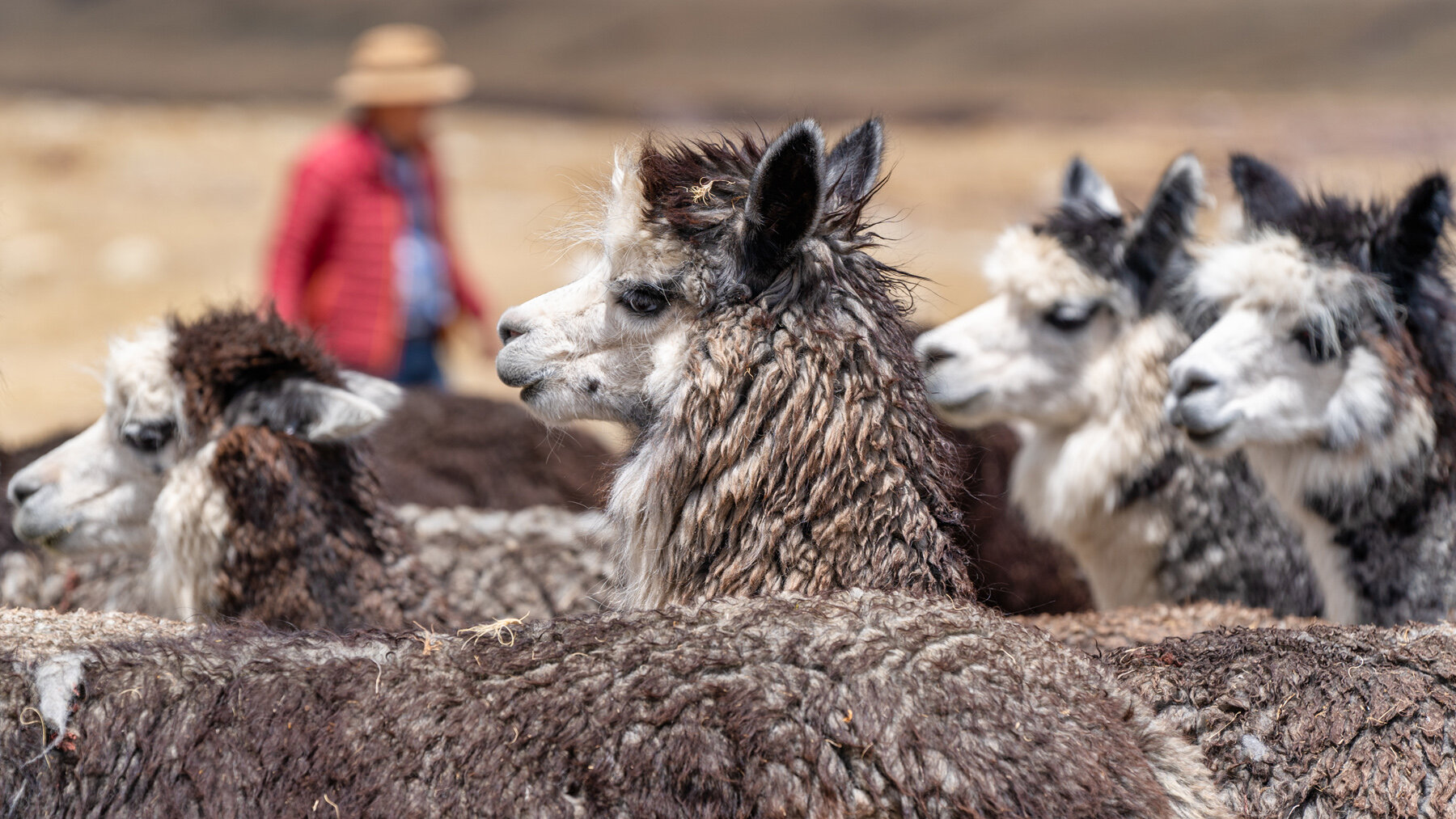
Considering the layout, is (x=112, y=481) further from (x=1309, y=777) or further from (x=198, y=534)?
(x=1309, y=777)

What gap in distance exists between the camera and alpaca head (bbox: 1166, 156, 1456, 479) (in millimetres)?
2881

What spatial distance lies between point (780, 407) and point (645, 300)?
0.35 metres

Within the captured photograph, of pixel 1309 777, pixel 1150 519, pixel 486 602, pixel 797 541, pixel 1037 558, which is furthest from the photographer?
pixel 1037 558

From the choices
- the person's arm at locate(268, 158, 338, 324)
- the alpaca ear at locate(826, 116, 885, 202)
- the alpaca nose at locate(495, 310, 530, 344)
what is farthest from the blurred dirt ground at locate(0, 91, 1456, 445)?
the person's arm at locate(268, 158, 338, 324)

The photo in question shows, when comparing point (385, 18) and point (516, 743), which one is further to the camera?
point (385, 18)

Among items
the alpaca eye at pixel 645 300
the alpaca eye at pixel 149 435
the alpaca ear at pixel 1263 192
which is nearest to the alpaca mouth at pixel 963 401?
the alpaca ear at pixel 1263 192

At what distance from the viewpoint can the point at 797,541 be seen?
2.11 metres

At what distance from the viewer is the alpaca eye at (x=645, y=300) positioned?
7.50 ft

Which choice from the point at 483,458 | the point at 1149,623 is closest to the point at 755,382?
the point at 1149,623

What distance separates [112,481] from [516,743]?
187 cm

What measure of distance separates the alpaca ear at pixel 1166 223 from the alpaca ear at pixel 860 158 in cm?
148

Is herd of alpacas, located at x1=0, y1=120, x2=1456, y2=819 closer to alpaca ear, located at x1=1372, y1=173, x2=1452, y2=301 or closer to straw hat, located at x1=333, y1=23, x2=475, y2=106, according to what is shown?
alpaca ear, located at x1=1372, y1=173, x2=1452, y2=301

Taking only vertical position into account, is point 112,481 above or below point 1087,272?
below

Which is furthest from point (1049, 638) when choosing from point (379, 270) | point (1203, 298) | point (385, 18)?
point (385, 18)
